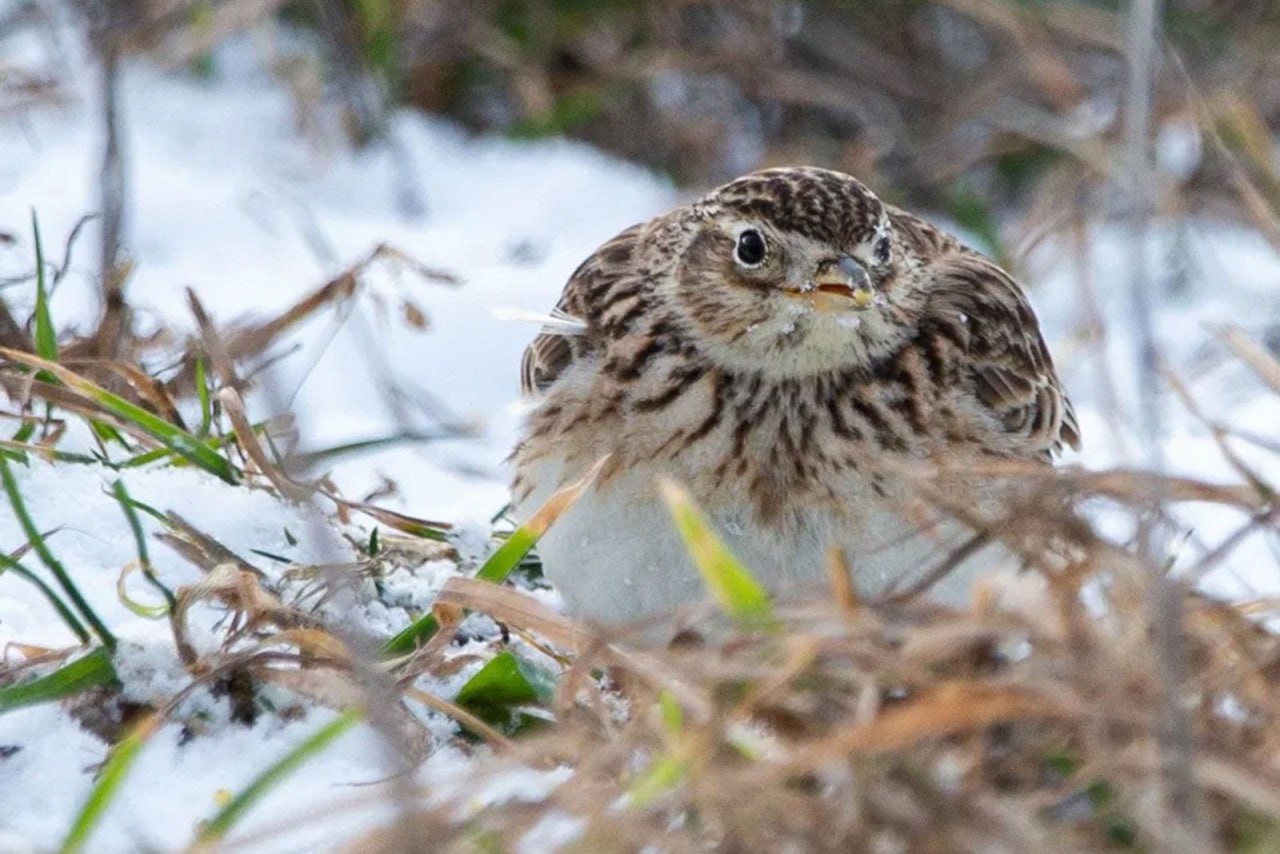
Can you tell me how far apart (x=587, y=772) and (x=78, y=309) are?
3334 millimetres

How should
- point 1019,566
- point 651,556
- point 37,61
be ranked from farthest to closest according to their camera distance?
point 37,61 → point 651,556 → point 1019,566

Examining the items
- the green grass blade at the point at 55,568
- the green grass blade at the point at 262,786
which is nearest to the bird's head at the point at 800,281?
the green grass blade at the point at 55,568

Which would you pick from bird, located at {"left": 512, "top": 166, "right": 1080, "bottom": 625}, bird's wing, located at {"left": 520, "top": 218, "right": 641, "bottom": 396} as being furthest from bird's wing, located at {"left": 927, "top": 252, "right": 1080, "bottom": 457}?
bird's wing, located at {"left": 520, "top": 218, "right": 641, "bottom": 396}

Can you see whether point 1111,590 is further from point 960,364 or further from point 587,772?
point 960,364

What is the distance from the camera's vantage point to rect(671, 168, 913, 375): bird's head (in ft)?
12.3

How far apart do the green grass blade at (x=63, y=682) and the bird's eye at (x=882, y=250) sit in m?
1.63

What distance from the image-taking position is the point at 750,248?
153 inches

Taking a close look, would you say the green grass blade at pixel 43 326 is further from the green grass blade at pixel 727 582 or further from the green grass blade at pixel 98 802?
the green grass blade at pixel 727 582

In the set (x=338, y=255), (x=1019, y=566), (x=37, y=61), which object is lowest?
(x=1019, y=566)

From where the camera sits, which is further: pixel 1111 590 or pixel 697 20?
pixel 697 20

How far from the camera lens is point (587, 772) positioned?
2453 millimetres

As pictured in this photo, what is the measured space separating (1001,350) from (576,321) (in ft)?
2.78

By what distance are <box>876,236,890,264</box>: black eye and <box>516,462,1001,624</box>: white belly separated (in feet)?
1.87

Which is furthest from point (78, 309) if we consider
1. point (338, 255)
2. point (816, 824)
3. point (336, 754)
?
point (816, 824)
